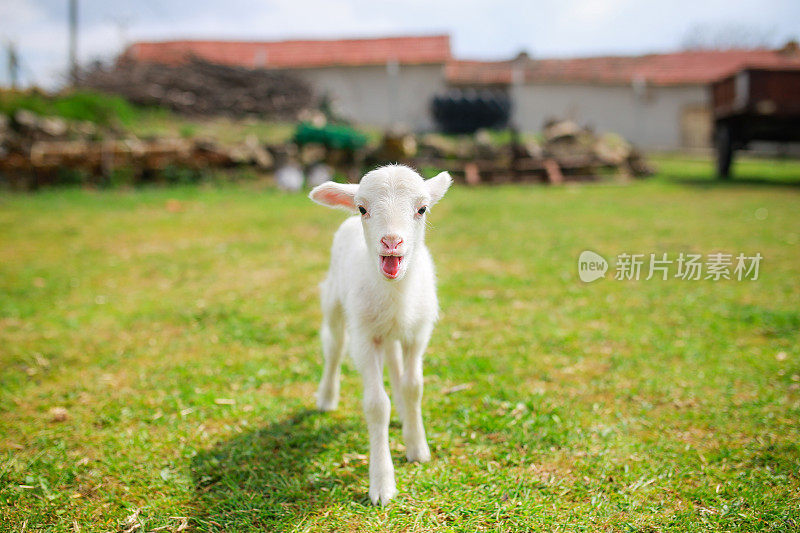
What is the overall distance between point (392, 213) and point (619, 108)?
2745 cm

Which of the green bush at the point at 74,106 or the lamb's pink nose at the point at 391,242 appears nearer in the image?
the lamb's pink nose at the point at 391,242

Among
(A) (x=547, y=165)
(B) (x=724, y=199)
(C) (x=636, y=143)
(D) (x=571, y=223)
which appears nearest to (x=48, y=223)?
(D) (x=571, y=223)

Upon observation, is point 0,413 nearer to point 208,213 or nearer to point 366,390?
point 366,390

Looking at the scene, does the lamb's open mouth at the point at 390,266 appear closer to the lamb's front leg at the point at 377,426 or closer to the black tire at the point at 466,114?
the lamb's front leg at the point at 377,426

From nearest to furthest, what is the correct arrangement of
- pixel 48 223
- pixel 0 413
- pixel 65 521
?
pixel 65 521
pixel 0 413
pixel 48 223

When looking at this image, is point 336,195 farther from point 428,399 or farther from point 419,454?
point 428,399

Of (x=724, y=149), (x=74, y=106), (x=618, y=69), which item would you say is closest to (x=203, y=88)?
(x=74, y=106)

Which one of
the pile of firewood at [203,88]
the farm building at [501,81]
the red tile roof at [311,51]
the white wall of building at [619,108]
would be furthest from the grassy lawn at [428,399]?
the white wall of building at [619,108]

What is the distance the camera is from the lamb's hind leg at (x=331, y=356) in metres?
3.54

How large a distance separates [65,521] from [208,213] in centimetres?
868

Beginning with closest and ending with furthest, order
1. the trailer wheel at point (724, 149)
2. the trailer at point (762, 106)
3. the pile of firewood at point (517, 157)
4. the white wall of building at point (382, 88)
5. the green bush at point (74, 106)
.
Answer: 1. the trailer at point (762, 106)
2. the green bush at point (74, 106)
3. the pile of firewood at point (517, 157)
4. the trailer wheel at point (724, 149)
5. the white wall of building at point (382, 88)

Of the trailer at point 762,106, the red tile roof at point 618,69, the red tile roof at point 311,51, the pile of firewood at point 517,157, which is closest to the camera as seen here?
the trailer at point 762,106

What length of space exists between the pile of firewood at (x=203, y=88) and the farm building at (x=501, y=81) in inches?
217

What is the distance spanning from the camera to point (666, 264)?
7102 mm
